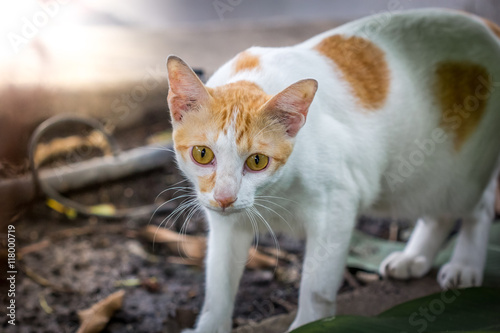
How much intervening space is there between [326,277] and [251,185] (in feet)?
1.33

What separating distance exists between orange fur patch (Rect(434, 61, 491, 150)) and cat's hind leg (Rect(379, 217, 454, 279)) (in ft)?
1.33

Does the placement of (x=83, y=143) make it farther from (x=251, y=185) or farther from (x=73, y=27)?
(x=251, y=185)

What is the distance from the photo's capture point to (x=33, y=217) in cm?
233

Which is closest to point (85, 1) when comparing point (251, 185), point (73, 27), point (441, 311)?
point (73, 27)

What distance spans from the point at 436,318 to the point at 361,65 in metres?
0.72

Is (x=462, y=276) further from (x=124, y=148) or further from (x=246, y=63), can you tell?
(x=124, y=148)

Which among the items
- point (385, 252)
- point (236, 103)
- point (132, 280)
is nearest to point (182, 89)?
point (236, 103)

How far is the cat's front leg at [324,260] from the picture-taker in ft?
4.80

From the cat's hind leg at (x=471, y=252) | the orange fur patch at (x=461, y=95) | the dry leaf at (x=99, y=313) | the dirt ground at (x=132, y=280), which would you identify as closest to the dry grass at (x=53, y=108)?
the dirt ground at (x=132, y=280)

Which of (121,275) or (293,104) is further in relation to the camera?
(121,275)

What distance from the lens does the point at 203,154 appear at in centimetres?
123

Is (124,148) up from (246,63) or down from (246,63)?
down

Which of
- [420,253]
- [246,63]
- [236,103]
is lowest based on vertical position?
[420,253]

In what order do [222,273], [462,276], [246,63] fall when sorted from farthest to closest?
[462,276] < [222,273] < [246,63]
